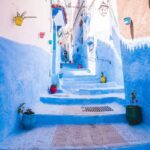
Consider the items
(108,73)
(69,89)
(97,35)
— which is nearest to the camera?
(69,89)

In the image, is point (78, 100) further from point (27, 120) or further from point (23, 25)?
point (23, 25)

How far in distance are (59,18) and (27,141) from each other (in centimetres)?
937

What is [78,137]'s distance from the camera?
4.68 m

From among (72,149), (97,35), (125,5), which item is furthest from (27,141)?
(97,35)

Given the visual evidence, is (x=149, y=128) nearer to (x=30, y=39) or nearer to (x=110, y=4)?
(x=30, y=39)

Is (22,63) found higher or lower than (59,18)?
lower

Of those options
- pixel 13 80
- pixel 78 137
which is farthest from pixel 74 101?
pixel 13 80

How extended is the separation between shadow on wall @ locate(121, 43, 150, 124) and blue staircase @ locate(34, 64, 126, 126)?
0.80 m

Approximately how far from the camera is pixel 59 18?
1227 centimetres

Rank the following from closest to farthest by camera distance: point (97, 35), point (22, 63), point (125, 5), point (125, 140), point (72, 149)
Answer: point (72, 149) → point (125, 140) → point (22, 63) → point (125, 5) → point (97, 35)

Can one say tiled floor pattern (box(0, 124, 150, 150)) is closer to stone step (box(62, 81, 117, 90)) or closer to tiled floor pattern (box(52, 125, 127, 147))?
tiled floor pattern (box(52, 125, 127, 147))

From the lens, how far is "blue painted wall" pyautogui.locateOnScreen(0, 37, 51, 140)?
14.6 ft

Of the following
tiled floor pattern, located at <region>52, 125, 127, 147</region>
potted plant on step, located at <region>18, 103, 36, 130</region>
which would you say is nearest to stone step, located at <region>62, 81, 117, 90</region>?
tiled floor pattern, located at <region>52, 125, 127, 147</region>

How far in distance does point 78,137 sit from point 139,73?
8.47ft
